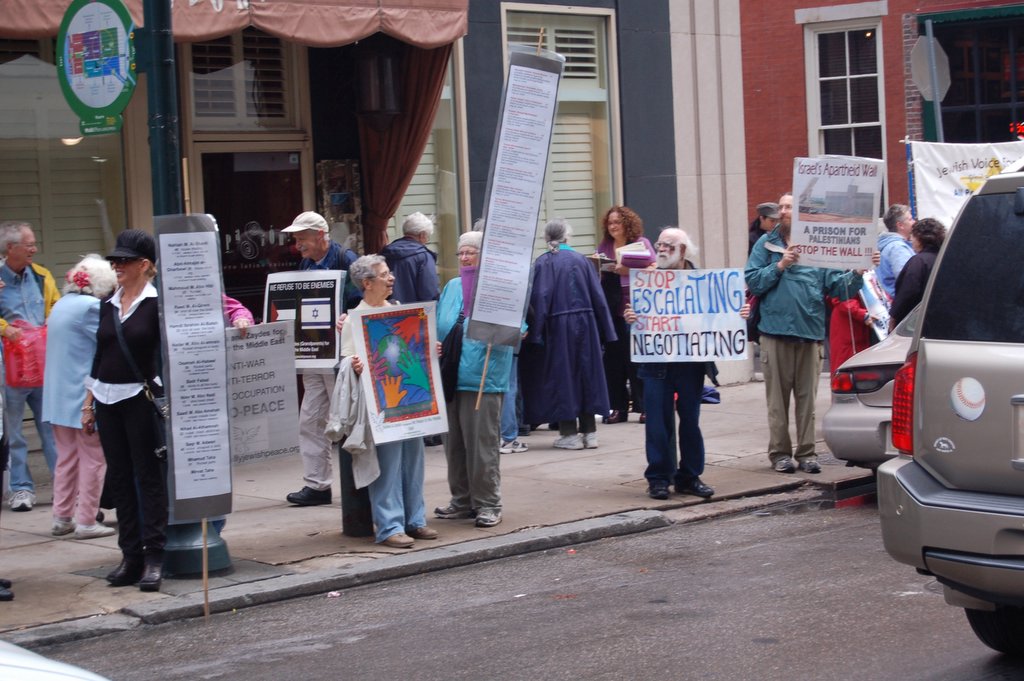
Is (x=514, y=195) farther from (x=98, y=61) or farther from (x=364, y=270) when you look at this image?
(x=98, y=61)

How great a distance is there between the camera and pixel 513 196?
887cm

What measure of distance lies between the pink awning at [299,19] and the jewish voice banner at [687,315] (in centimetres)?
333

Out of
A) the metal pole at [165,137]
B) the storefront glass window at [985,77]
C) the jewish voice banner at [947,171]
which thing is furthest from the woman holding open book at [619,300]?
the storefront glass window at [985,77]

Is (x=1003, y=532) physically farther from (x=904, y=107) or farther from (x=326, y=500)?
(x=904, y=107)

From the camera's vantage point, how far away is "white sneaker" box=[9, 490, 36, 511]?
401 inches

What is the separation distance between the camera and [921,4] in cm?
2309

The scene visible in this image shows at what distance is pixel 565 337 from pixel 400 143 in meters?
2.62

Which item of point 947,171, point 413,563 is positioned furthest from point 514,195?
point 947,171

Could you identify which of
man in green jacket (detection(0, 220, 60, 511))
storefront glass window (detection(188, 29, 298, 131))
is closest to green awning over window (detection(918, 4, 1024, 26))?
storefront glass window (detection(188, 29, 298, 131))

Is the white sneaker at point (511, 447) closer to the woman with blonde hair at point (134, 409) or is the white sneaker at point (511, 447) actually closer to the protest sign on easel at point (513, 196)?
the protest sign on easel at point (513, 196)

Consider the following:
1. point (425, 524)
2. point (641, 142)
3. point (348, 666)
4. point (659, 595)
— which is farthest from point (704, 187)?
point (348, 666)

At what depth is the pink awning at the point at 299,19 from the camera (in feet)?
33.0

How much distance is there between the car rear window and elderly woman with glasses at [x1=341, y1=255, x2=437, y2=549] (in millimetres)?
4035

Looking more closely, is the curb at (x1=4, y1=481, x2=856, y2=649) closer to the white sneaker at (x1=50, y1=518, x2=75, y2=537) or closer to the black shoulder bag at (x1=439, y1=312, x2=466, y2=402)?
the black shoulder bag at (x1=439, y1=312, x2=466, y2=402)
